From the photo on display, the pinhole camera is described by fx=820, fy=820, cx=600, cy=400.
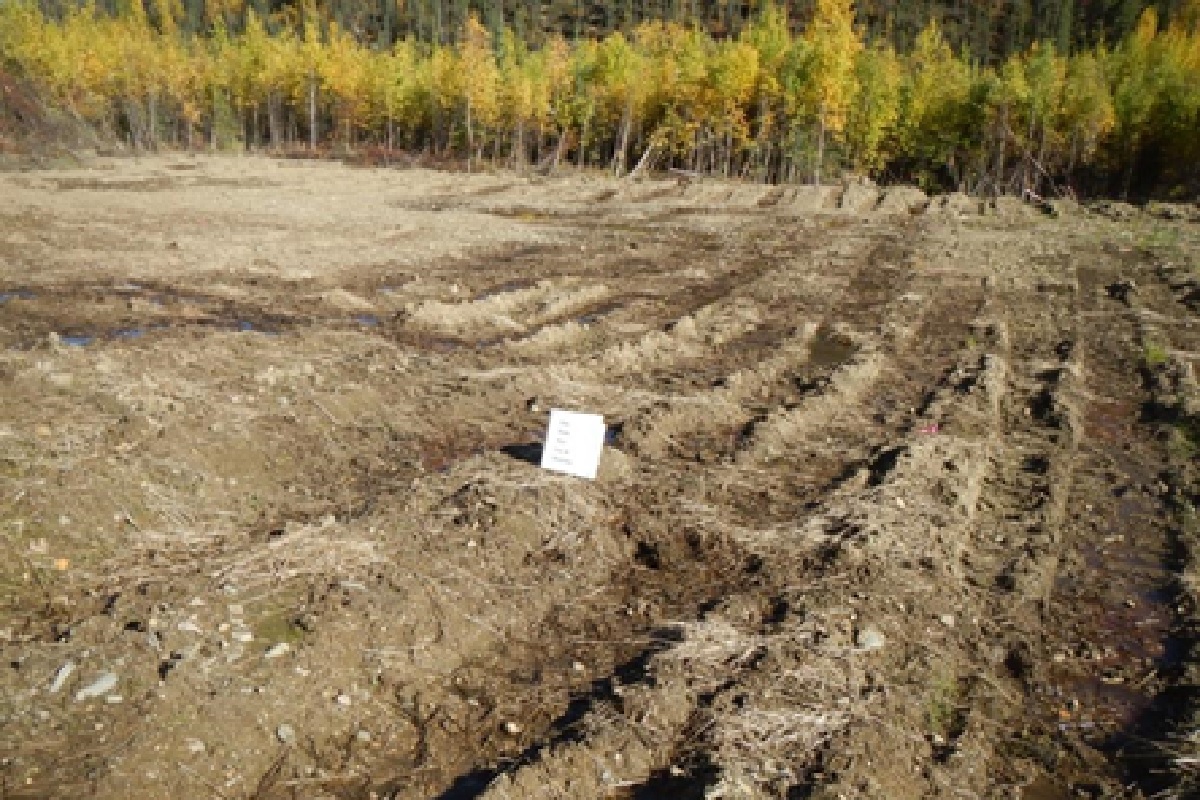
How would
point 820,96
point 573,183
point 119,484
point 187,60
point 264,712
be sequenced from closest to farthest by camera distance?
point 264,712 < point 119,484 < point 573,183 < point 820,96 < point 187,60

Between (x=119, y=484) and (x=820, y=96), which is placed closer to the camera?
(x=119, y=484)

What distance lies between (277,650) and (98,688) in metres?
0.78

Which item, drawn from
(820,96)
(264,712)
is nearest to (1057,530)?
(264,712)

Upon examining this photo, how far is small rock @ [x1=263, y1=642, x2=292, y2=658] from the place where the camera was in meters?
4.18

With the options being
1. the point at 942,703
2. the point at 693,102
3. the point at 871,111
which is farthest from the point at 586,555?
the point at 693,102

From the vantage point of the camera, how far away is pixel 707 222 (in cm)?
2439

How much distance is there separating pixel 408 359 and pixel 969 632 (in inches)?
255

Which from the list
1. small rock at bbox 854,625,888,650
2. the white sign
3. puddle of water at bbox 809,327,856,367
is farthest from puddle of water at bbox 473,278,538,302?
small rock at bbox 854,625,888,650

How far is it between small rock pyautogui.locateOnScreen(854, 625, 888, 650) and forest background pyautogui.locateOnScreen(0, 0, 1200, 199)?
3759 cm

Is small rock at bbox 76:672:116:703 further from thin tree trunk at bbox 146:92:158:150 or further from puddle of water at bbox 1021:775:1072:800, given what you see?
thin tree trunk at bbox 146:92:158:150

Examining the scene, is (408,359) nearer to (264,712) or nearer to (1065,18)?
(264,712)

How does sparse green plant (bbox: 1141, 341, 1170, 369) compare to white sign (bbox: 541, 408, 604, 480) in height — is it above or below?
below

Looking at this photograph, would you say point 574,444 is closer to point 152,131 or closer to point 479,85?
point 479,85

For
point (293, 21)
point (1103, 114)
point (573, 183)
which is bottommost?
point (573, 183)
